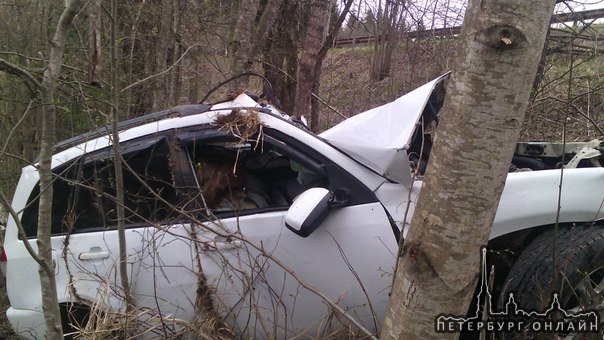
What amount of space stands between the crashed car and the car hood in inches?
0.4

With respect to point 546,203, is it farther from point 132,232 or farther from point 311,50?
point 311,50

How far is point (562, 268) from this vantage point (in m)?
2.59

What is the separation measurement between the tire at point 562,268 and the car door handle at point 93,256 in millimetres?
2308

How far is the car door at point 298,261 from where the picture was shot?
2928 mm

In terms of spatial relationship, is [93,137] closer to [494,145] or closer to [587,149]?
[494,145]

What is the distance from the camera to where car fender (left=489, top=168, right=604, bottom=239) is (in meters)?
2.78

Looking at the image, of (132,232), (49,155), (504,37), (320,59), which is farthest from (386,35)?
(504,37)

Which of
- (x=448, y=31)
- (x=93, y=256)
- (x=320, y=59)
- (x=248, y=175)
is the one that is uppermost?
(x=448, y=31)

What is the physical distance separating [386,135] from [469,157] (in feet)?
4.79

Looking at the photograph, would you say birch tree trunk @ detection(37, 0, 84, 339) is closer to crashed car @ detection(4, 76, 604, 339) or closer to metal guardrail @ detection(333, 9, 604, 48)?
crashed car @ detection(4, 76, 604, 339)

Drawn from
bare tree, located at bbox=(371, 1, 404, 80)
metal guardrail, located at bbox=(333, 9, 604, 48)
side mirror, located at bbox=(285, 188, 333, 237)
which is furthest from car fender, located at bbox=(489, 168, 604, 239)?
bare tree, located at bbox=(371, 1, 404, 80)

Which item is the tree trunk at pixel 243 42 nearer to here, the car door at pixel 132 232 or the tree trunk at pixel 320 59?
the tree trunk at pixel 320 59

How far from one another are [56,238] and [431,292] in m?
2.48

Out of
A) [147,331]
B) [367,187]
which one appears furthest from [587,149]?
[147,331]
